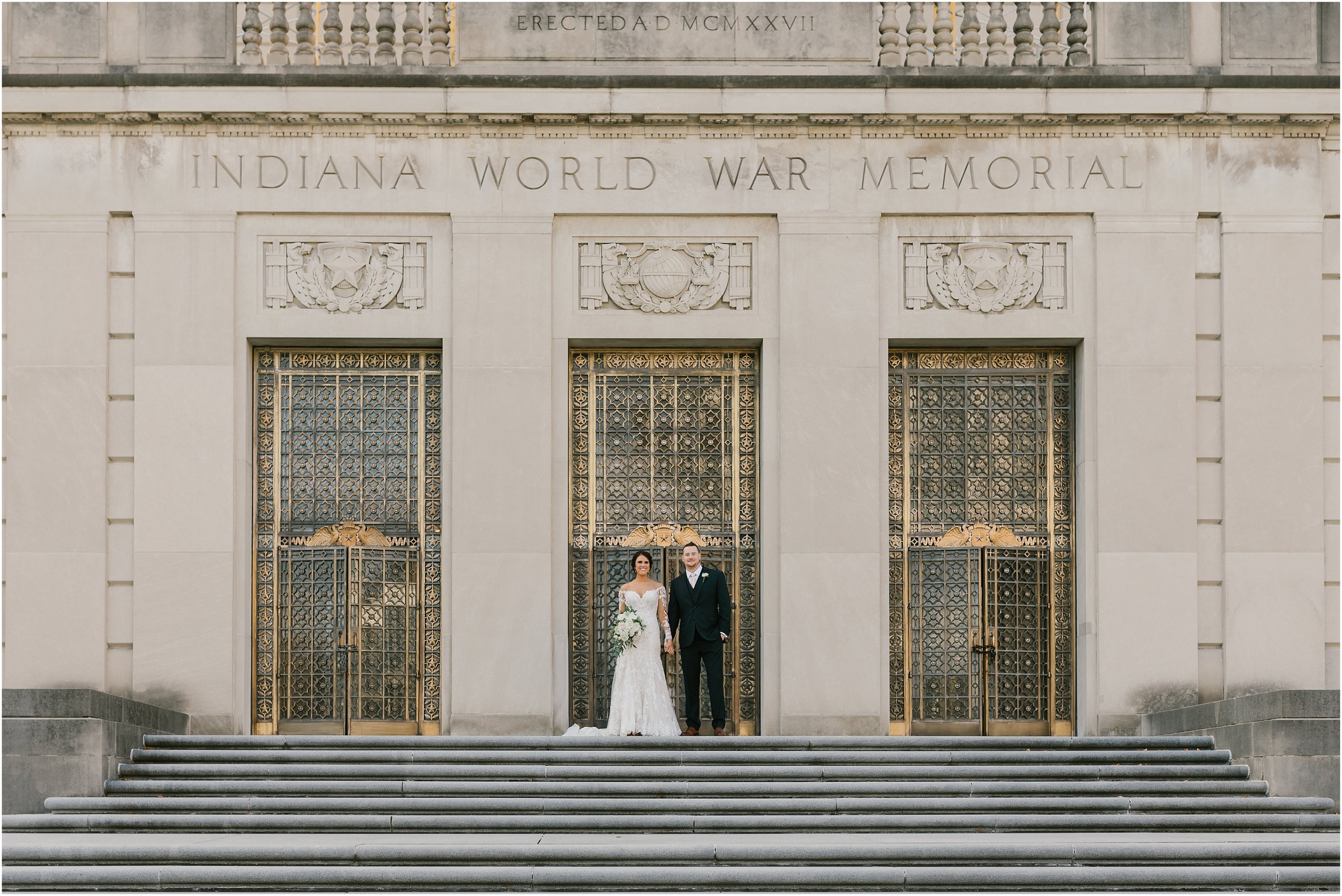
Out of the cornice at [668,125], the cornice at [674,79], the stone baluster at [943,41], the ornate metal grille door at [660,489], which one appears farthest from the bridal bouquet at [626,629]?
the stone baluster at [943,41]

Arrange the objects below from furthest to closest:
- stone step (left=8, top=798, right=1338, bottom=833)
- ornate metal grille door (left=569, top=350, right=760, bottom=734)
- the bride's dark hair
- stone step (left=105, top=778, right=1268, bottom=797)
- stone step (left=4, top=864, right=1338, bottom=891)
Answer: ornate metal grille door (left=569, top=350, right=760, bottom=734)
the bride's dark hair
stone step (left=105, top=778, right=1268, bottom=797)
stone step (left=8, top=798, right=1338, bottom=833)
stone step (left=4, top=864, right=1338, bottom=891)

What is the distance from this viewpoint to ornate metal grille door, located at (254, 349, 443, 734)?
16.2 meters

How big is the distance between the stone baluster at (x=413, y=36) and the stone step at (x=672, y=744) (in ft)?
22.6

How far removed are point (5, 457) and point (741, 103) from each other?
8278 millimetres

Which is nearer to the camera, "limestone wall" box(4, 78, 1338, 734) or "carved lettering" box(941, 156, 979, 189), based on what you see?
"limestone wall" box(4, 78, 1338, 734)

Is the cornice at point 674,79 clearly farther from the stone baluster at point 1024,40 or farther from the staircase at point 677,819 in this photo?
the staircase at point 677,819

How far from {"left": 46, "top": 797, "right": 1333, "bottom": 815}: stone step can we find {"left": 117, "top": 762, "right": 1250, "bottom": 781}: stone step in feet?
1.50

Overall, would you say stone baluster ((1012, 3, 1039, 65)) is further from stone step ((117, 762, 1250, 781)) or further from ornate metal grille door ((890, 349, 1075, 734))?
stone step ((117, 762, 1250, 781))

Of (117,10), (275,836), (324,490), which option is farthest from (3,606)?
(117,10)

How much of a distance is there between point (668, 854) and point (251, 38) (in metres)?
9.50

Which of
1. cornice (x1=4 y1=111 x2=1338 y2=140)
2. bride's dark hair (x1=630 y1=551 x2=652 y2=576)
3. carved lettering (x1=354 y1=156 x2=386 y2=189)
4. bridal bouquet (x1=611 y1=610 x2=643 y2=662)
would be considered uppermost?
cornice (x1=4 y1=111 x2=1338 y2=140)

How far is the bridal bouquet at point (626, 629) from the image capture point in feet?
49.4

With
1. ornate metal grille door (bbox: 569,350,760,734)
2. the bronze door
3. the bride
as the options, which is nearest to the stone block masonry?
the bronze door

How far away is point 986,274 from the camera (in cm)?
1614
